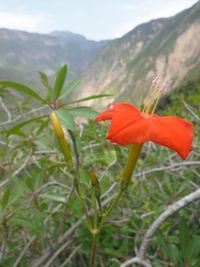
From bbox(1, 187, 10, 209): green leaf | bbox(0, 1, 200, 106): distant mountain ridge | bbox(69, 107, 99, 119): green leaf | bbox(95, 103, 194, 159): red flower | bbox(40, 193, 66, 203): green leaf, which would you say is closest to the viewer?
bbox(95, 103, 194, 159): red flower

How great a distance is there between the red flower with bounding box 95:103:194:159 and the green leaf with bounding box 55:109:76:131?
0.17m

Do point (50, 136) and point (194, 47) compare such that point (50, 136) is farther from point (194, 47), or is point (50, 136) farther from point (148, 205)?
point (194, 47)

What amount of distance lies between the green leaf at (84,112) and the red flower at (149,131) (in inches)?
7.6

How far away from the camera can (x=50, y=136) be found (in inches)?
92.0

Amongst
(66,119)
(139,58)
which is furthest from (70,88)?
(139,58)

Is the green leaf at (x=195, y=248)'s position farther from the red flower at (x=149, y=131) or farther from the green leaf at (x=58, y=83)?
the green leaf at (x=58, y=83)

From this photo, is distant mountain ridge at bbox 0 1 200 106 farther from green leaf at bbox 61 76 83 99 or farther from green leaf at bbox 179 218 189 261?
green leaf at bbox 179 218 189 261

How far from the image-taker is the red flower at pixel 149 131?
2.12 ft

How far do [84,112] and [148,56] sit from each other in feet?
416

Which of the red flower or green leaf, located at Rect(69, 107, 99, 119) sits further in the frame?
green leaf, located at Rect(69, 107, 99, 119)

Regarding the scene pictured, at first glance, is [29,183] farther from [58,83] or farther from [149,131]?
[149,131]

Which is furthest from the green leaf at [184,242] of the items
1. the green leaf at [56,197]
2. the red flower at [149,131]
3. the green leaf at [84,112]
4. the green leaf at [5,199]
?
the green leaf at [5,199]

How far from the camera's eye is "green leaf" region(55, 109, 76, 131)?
80 centimetres

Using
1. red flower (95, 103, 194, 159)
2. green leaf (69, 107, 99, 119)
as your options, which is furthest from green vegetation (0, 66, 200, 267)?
red flower (95, 103, 194, 159)
